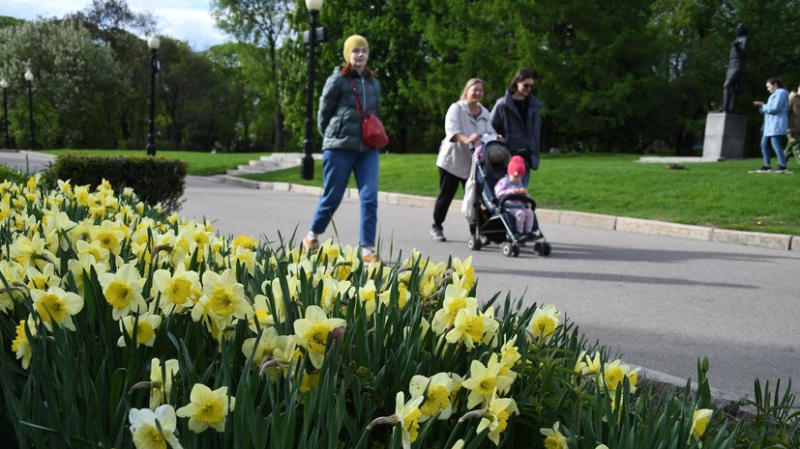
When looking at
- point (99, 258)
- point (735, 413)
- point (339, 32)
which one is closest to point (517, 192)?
point (735, 413)

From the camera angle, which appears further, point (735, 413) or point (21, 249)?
point (735, 413)

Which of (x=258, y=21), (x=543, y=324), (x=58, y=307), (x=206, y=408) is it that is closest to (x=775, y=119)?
(x=543, y=324)

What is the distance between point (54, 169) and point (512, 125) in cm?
587

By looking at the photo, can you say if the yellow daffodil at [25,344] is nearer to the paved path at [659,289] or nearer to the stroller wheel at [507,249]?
the paved path at [659,289]

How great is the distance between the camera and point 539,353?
2033mm

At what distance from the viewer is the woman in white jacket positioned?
29.3ft

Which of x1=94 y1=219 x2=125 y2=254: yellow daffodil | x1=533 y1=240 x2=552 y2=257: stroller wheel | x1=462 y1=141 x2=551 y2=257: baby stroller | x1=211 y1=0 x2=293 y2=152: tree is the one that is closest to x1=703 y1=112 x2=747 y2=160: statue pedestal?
x1=462 y1=141 x2=551 y2=257: baby stroller

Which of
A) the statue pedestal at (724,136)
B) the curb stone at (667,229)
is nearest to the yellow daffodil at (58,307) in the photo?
the curb stone at (667,229)

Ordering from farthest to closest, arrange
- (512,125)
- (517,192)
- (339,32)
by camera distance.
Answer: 1. (339,32)
2. (512,125)
3. (517,192)

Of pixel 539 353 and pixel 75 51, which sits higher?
pixel 75 51

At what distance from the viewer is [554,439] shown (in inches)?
61.2

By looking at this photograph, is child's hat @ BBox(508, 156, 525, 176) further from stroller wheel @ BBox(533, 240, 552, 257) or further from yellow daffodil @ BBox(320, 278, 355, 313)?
yellow daffodil @ BBox(320, 278, 355, 313)

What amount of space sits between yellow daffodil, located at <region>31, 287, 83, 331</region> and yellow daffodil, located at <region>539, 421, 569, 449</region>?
1111 millimetres

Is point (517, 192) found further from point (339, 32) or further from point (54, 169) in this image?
point (339, 32)
